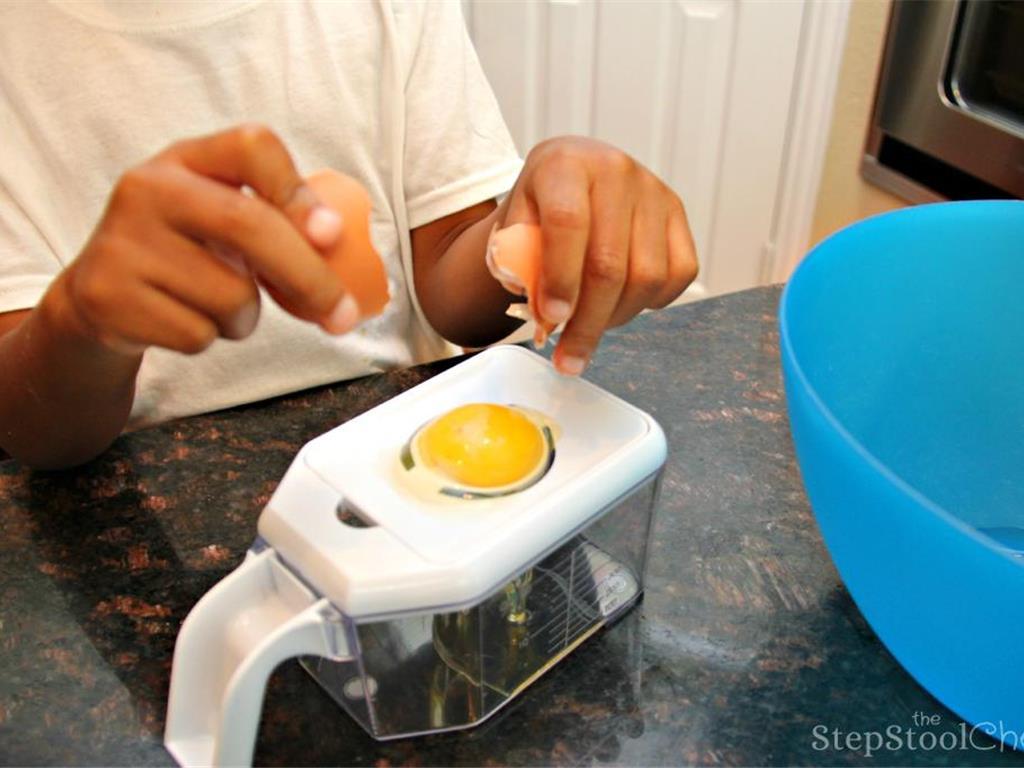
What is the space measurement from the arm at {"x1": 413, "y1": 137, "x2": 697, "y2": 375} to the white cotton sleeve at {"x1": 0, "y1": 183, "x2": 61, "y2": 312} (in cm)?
36

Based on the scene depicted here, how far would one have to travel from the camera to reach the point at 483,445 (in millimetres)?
469

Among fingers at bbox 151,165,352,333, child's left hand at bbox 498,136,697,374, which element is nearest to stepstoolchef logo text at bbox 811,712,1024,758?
child's left hand at bbox 498,136,697,374

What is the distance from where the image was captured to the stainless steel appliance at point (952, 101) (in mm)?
1130

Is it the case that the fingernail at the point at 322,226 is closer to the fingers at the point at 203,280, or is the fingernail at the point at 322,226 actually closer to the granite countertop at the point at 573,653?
the fingers at the point at 203,280

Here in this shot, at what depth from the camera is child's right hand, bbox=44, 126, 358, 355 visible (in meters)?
0.41

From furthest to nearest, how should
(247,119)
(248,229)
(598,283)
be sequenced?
(247,119)
(598,283)
(248,229)

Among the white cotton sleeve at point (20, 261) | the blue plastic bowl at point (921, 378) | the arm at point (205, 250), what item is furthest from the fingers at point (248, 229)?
the white cotton sleeve at point (20, 261)

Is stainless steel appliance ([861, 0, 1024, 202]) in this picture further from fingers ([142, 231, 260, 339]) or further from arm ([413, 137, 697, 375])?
fingers ([142, 231, 260, 339])

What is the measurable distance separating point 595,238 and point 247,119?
379 millimetres

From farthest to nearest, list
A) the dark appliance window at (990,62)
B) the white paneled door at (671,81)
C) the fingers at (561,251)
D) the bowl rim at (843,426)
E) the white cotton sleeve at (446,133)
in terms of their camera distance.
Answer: the white paneled door at (671,81)
the dark appliance window at (990,62)
the white cotton sleeve at (446,133)
the fingers at (561,251)
the bowl rim at (843,426)

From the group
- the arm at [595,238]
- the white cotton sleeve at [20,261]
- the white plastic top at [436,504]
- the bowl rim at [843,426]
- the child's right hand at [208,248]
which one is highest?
the child's right hand at [208,248]

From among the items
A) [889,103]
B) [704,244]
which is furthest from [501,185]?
[704,244]

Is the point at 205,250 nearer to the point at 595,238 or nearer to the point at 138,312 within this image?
the point at 138,312

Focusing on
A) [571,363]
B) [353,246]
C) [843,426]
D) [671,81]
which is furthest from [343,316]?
[671,81]
